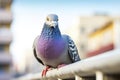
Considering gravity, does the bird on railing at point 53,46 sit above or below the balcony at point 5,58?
above

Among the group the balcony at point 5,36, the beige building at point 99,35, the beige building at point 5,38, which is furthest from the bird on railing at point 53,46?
the beige building at point 99,35

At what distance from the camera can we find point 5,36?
43375 millimetres

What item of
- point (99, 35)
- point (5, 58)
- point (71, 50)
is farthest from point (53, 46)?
point (99, 35)

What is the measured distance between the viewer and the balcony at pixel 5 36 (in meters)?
43.2

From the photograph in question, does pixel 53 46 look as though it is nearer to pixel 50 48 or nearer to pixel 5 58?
pixel 50 48

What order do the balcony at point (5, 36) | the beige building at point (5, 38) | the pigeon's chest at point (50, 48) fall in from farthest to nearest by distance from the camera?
the balcony at point (5, 36), the beige building at point (5, 38), the pigeon's chest at point (50, 48)

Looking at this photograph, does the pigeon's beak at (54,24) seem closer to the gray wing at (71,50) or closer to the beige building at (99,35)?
the gray wing at (71,50)

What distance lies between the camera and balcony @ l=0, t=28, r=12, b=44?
4322cm

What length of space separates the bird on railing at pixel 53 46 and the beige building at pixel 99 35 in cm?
4055

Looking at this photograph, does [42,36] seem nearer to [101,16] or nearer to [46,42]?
[46,42]

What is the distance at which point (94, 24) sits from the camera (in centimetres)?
6725

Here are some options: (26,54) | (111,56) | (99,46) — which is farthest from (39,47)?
(26,54)

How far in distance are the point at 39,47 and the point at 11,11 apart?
135 feet

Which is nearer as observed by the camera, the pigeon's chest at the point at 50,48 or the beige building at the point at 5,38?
the pigeon's chest at the point at 50,48
